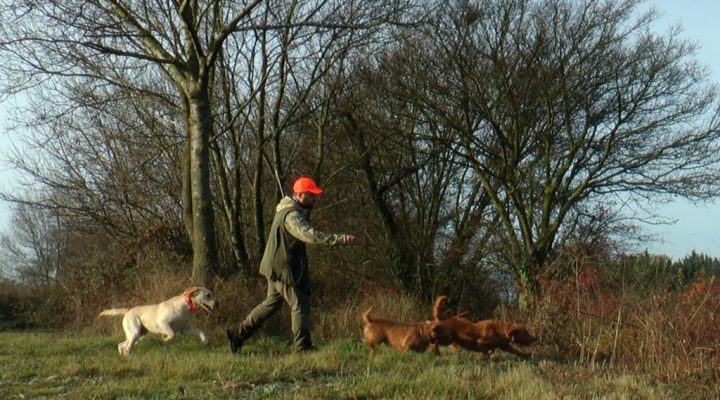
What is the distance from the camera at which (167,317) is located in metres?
10.1

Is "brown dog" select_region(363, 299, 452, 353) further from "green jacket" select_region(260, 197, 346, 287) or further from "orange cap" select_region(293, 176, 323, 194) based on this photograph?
"orange cap" select_region(293, 176, 323, 194)

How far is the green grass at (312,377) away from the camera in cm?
666

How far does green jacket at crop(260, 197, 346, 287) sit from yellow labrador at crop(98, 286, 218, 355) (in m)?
1.19

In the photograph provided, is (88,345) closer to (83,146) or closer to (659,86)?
(83,146)

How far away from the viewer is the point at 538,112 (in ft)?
65.7

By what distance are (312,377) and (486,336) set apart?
7.44 ft

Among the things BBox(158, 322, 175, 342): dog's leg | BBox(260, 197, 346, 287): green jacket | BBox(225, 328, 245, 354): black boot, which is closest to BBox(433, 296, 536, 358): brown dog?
BBox(260, 197, 346, 287): green jacket

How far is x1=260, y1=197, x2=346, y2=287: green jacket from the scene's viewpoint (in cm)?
929

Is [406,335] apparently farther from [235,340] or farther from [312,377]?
[312,377]

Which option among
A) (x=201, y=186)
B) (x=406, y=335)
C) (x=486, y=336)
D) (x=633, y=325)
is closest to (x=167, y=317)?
(x=406, y=335)

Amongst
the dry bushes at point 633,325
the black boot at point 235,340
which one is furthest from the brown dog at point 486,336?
the black boot at point 235,340

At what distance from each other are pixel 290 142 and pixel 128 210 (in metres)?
4.31

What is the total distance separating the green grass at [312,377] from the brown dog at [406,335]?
15 cm

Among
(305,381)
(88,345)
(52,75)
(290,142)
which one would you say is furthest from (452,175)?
(305,381)
